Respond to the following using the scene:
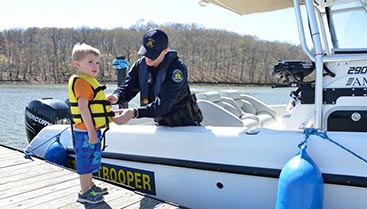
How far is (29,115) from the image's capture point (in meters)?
5.07

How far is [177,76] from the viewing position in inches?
112

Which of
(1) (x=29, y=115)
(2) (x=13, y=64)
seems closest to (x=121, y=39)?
(2) (x=13, y=64)

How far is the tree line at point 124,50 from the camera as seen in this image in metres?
54.8

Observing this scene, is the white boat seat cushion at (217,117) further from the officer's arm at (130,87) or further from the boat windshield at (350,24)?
the boat windshield at (350,24)

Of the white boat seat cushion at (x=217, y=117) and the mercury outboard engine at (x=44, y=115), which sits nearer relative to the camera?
the white boat seat cushion at (x=217, y=117)

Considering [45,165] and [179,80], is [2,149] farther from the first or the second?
[179,80]

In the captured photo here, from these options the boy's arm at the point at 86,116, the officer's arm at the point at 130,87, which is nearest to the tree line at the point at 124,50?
the officer's arm at the point at 130,87

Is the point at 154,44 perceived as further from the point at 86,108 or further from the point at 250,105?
the point at 250,105

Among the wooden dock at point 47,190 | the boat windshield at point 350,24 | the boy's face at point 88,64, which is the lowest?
the wooden dock at point 47,190

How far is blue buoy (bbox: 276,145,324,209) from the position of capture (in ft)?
6.84

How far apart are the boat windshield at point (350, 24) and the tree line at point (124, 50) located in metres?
47.2

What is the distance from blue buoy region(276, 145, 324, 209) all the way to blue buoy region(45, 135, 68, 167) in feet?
8.16

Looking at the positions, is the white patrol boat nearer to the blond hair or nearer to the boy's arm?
the boy's arm

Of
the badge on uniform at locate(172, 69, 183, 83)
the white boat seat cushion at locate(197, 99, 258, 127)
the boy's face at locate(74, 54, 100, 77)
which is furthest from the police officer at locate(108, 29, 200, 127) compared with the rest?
the white boat seat cushion at locate(197, 99, 258, 127)
